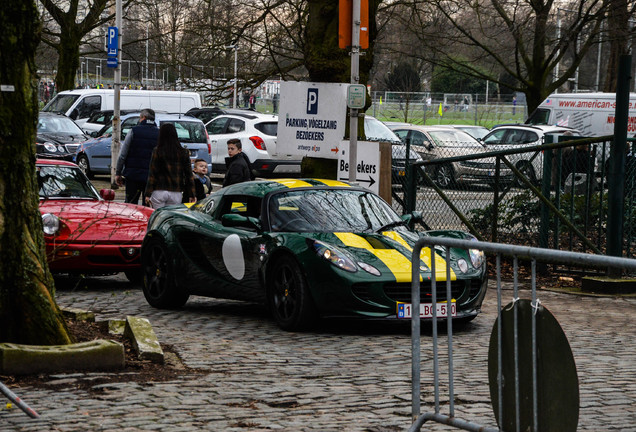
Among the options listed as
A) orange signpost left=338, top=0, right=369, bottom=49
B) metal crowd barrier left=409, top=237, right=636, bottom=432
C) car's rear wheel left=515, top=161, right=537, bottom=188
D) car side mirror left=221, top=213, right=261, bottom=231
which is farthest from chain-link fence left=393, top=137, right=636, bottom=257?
metal crowd barrier left=409, top=237, right=636, bottom=432

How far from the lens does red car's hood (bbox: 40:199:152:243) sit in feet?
37.2

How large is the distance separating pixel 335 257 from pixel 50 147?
762 inches

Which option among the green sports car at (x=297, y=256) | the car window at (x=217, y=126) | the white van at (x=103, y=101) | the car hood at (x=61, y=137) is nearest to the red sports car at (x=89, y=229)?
the green sports car at (x=297, y=256)

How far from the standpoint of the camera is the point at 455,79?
272 ft

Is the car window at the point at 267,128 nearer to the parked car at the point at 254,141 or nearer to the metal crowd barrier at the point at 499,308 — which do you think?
the parked car at the point at 254,141

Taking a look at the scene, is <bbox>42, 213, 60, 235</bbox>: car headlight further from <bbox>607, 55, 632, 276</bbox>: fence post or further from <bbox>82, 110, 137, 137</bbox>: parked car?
<bbox>82, 110, 137, 137</bbox>: parked car

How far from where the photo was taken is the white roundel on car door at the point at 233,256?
31.6ft

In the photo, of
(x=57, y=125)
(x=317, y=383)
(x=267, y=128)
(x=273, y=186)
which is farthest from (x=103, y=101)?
(x=317, y=383)

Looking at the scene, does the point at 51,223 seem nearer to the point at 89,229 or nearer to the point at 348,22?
the point at 89,229

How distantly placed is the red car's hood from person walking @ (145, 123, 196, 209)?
42.2 inches

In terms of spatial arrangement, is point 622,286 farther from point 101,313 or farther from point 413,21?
point 413,21

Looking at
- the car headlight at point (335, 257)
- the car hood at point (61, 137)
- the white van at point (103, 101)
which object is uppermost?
the white van at point (103, 101)

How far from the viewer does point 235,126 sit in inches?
1112

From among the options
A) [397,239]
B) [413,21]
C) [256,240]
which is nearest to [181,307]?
[256,240]
